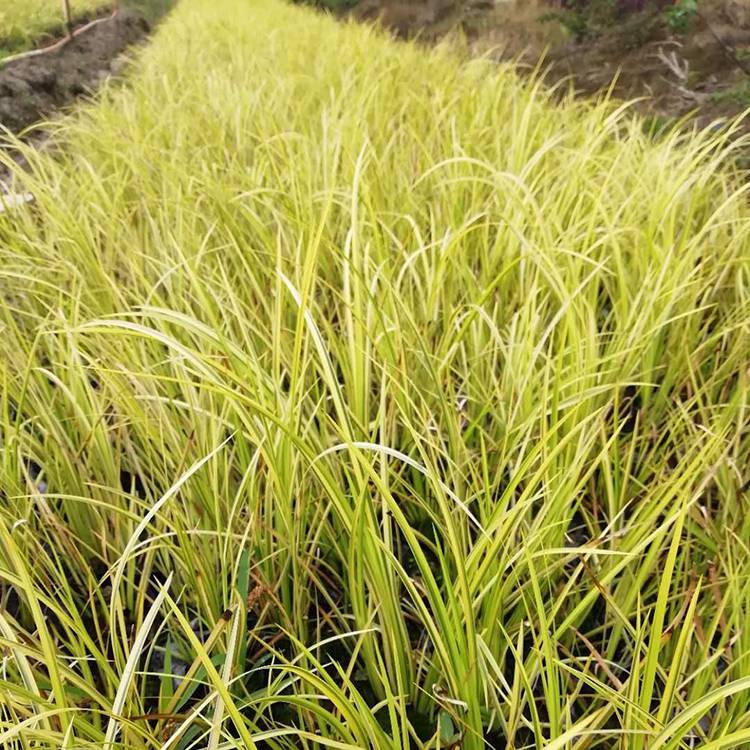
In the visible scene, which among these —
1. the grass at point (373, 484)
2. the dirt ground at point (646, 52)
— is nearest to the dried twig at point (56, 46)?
the grass at point (373, 484)

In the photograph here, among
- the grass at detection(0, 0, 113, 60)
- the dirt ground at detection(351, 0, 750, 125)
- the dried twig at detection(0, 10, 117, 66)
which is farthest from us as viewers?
the dried twig at detection(0, 10, 117, 66)

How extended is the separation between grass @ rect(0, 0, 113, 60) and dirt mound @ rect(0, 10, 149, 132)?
0.06 meters

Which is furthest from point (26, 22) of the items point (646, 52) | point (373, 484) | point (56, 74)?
point (373, 484)

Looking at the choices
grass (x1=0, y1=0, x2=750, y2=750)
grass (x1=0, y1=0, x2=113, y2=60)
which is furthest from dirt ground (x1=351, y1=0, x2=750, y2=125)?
grass (x1=0, y1=0, x2=113, y2=60)

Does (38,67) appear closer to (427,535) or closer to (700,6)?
(700,6)

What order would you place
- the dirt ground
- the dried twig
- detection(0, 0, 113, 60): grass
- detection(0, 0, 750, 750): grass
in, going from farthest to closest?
the dried twig < detection(0, 0, 113, 60): grass < the dirt ground < detection(0, 0, 750, 750): grass

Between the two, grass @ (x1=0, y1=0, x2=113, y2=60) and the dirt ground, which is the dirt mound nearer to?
grass @ (x1=0, y1=0, x2=113, y2=60)

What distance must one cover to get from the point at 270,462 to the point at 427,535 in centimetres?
23

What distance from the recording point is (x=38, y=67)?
80.8 inches

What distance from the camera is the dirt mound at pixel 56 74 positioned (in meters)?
1.86

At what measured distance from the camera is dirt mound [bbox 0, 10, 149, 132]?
1.86 metres

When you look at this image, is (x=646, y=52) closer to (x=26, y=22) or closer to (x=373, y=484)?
(x=373, y=484)

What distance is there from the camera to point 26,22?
6.10 feet

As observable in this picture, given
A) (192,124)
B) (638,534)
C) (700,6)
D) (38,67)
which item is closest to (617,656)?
(638,534)
